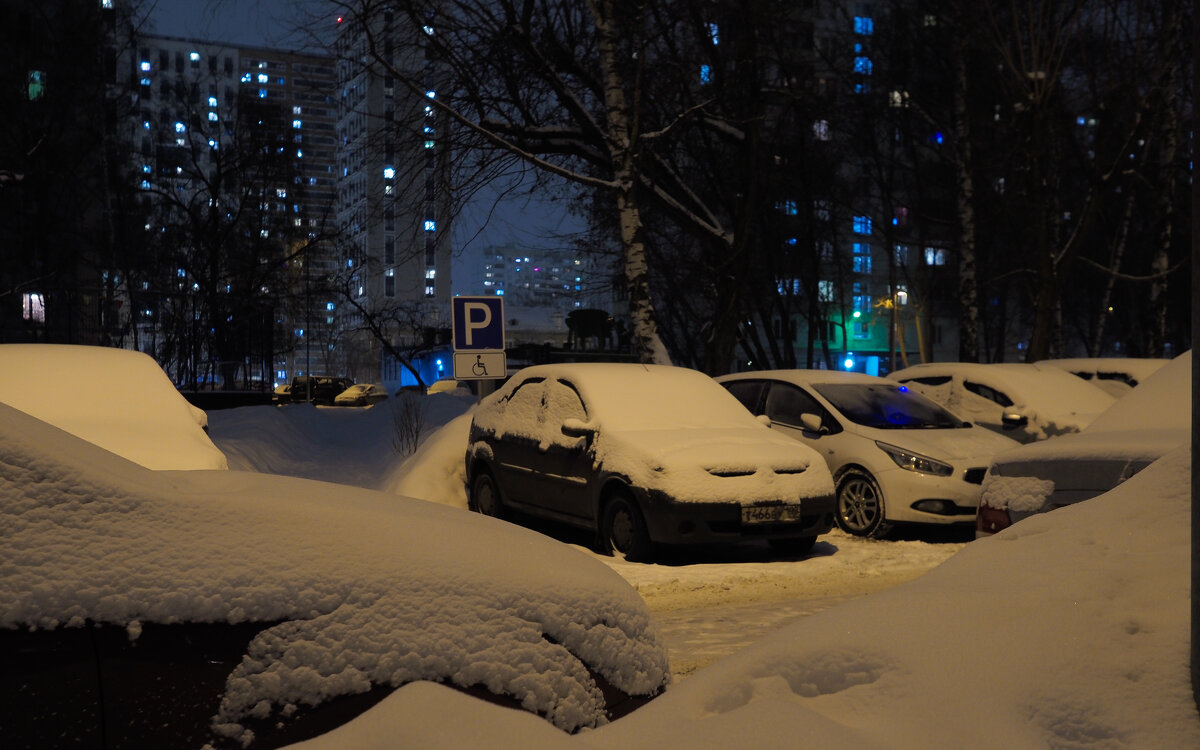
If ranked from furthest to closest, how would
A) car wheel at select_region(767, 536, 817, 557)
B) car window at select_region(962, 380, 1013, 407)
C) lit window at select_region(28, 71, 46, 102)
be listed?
lit window at select_region(28, 71, 46, 102) < car window at select_region(962, 380, 1013, 407) < car wheel at select_region(767, 536, 817, 557)

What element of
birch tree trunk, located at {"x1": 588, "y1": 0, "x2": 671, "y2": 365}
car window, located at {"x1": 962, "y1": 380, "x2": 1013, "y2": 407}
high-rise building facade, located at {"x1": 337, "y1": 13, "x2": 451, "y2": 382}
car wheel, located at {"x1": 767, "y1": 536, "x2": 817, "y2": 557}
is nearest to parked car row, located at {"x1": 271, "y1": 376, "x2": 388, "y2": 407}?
high-rise building facade, located at {"x1": 337, "y1": 13, "x2": 451, "y2": 382}

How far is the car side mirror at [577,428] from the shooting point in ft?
29.6

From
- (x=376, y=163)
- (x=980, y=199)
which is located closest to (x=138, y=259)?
(x=376, y=163)

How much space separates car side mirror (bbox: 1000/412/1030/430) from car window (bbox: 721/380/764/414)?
277cm

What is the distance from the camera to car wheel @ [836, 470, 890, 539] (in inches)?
398

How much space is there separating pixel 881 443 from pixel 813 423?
726mm

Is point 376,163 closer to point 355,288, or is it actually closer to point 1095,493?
point 1095,493

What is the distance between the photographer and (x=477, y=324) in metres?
11.2

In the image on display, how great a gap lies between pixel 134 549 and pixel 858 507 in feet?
28.0

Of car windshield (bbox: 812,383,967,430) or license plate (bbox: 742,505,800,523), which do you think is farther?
car windshield (bbox: 812,383,967,430)

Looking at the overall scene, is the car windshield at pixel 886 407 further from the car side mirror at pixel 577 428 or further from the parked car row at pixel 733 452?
the car side mirror at pixel 577 428

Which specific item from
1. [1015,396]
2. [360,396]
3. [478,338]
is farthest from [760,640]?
[360,396]

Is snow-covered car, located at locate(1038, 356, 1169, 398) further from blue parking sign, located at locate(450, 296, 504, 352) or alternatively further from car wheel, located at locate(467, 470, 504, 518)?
car wheel, located at locate(467, 470, 504, 518)

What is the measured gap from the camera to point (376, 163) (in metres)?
19.7
